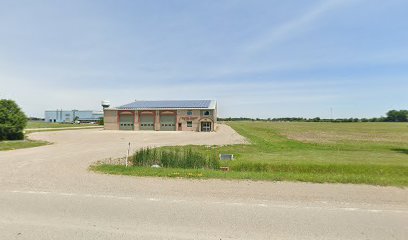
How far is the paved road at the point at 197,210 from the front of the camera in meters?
4.55

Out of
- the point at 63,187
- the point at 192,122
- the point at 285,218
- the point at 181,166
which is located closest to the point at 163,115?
the point at 192,122

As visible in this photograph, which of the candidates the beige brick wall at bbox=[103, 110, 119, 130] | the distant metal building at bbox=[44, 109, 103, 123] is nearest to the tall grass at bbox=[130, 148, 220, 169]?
the beige brick wall at bbox=[103, 110, 119, 130]

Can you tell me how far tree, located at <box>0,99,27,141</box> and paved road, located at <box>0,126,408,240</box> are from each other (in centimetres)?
2688

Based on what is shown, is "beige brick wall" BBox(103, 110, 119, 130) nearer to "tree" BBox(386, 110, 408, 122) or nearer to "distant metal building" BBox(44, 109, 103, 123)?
"distant metal building" BBox(44, 109, 103, 123)

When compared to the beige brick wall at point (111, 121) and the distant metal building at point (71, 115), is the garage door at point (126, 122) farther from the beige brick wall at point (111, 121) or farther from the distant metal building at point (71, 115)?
the distant metal building at point (71, 115)

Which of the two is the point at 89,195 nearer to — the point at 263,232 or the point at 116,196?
the point at 116,196

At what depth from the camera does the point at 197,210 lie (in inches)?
223

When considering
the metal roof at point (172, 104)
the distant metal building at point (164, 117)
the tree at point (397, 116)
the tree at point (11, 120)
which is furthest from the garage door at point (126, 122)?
the tree at point (397, 116)

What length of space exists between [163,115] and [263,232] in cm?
5250

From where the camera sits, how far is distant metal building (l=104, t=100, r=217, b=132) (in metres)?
54.1

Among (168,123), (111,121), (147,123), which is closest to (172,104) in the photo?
(168,123)

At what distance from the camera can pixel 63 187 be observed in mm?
7797

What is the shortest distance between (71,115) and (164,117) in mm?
96831

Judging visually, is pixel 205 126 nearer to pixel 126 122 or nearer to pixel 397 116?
pixel 126 122
